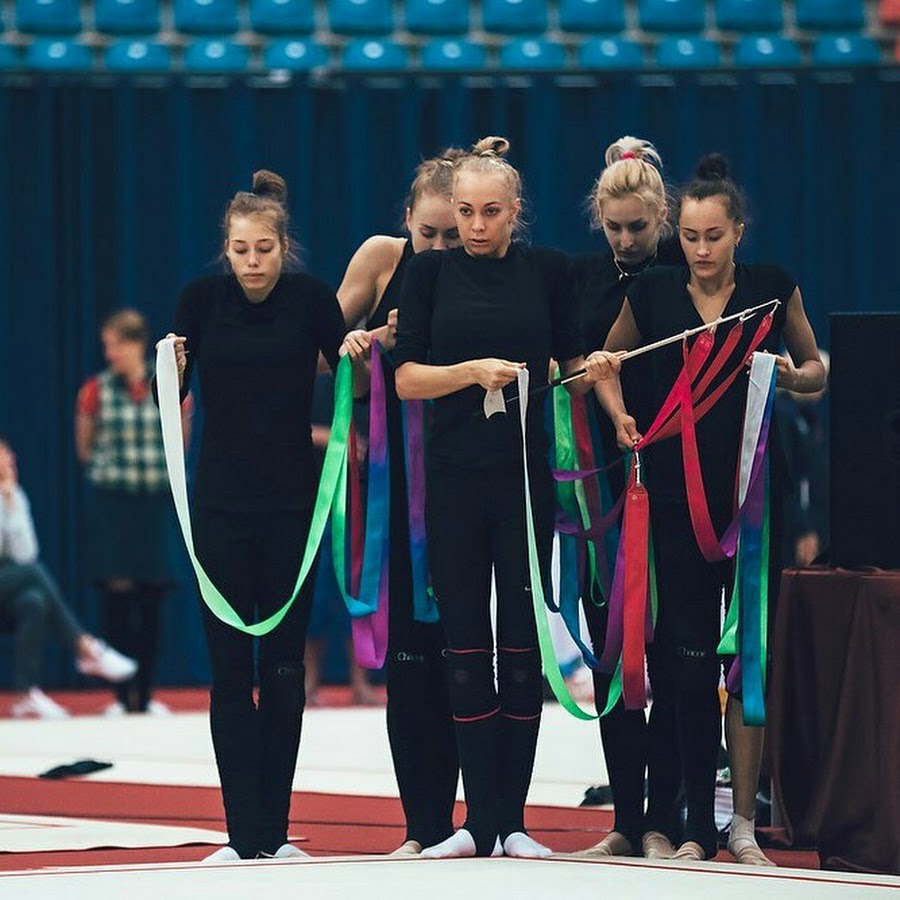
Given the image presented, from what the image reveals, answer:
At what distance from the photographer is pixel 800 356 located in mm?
4441

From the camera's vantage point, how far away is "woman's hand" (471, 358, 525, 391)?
4062mm

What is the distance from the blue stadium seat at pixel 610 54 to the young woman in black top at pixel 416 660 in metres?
5.48

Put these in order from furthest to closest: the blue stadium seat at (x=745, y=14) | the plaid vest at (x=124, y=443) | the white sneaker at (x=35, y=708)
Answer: the blue stadium seat at (x=745, y=14) < the plaid vest at (x=124, y=443) < the white sneaker at (x=35, y=708)

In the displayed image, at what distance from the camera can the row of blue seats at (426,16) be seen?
31.9 feet

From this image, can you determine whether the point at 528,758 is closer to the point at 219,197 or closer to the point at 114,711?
the point at 114,711

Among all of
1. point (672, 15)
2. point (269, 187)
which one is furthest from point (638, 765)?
point (672, 15)

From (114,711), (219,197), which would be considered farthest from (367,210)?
(114,711)

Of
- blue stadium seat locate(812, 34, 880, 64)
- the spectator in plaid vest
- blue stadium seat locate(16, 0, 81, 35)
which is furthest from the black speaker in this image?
blue stadium seat locate(16, 0, 81, 35)

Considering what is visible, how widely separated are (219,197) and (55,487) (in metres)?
1.56

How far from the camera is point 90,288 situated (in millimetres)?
9625

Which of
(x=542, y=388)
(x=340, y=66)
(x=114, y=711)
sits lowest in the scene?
(x=114, y=711)

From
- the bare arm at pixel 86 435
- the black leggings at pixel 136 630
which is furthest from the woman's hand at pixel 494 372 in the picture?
the bare arm at pixel 86 435

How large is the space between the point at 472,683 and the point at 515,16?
6209 millimetres

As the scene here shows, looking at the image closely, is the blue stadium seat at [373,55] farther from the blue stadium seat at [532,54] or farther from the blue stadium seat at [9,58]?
the blue stadium seat at [9,58]
